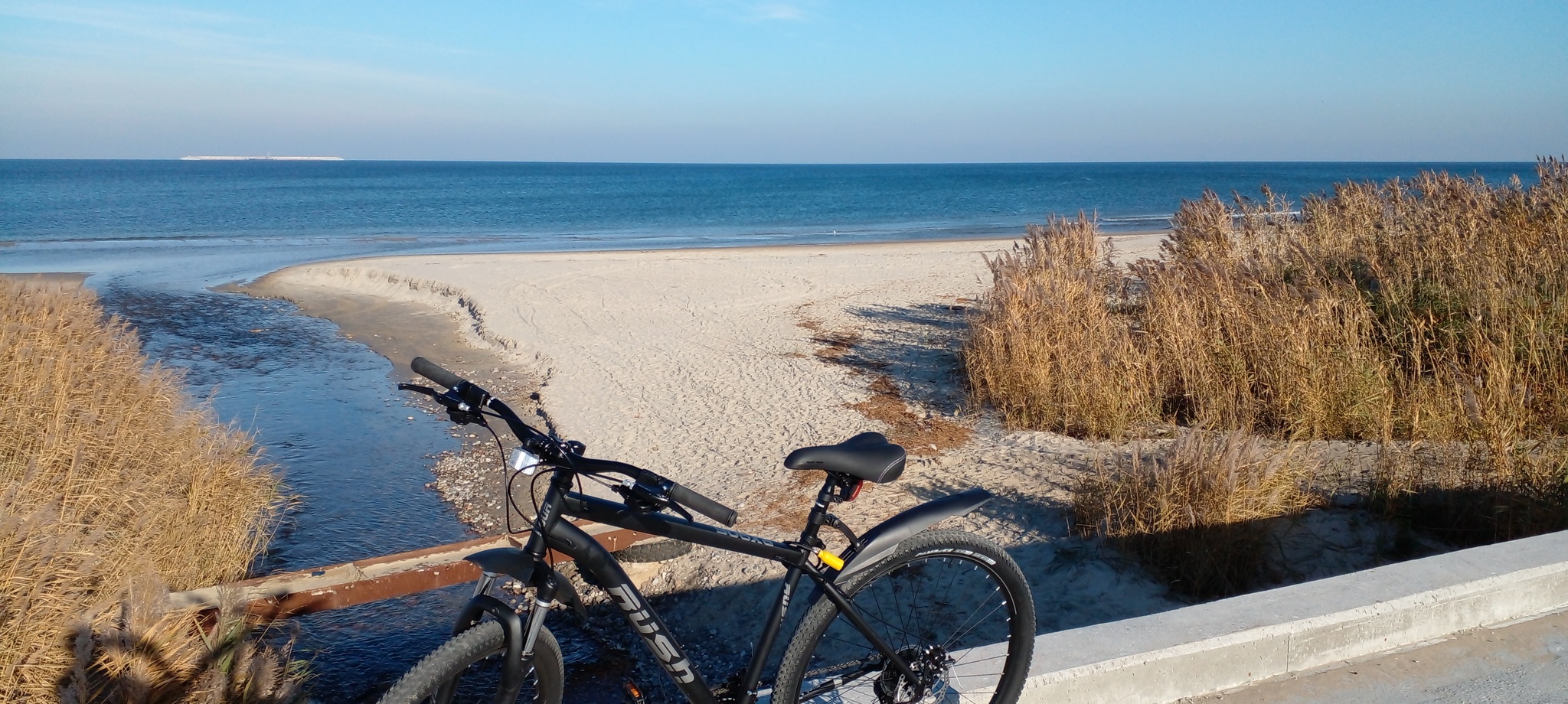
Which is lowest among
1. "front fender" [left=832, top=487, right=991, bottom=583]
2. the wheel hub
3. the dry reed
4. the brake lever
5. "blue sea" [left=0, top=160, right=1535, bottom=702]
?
"blue sea" [left=0, top=160, right=1535, bottom=702]

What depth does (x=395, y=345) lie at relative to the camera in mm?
14242

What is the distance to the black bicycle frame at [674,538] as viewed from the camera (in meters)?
2.66

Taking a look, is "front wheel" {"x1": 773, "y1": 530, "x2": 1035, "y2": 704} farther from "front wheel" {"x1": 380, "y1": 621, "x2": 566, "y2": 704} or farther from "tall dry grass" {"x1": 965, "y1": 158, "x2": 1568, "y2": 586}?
"tall dry grass" {"x1": 965, "y1": 158, "x2": 1568, "y2": 586}

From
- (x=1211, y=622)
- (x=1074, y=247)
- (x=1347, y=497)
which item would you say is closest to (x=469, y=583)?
(x=1211, y=622)

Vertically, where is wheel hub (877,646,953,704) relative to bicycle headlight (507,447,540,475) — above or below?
below

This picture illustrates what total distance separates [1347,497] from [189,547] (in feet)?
20.5

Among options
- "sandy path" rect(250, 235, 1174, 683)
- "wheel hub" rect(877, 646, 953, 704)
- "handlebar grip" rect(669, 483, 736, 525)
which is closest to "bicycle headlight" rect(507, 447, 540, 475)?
"handlebar grip" rect(669, 483, 736, 525)

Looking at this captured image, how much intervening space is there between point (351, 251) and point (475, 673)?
2916 cm

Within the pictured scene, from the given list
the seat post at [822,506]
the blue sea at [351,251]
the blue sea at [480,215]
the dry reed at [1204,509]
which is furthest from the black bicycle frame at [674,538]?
the blue sea at [480,215]

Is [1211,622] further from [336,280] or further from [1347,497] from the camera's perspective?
[336,280]

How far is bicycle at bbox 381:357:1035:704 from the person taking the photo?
2631 millimetres

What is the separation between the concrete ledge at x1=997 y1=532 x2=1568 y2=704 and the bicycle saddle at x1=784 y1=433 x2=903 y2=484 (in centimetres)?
89

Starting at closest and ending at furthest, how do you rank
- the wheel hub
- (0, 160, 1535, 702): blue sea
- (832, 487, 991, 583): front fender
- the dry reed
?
(832, 487, 991, 583): front fender
the wheel hub
the dry reed
(0, 160, 1535, 702): blue sea

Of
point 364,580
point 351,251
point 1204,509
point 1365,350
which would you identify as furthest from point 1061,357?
point 351,251
